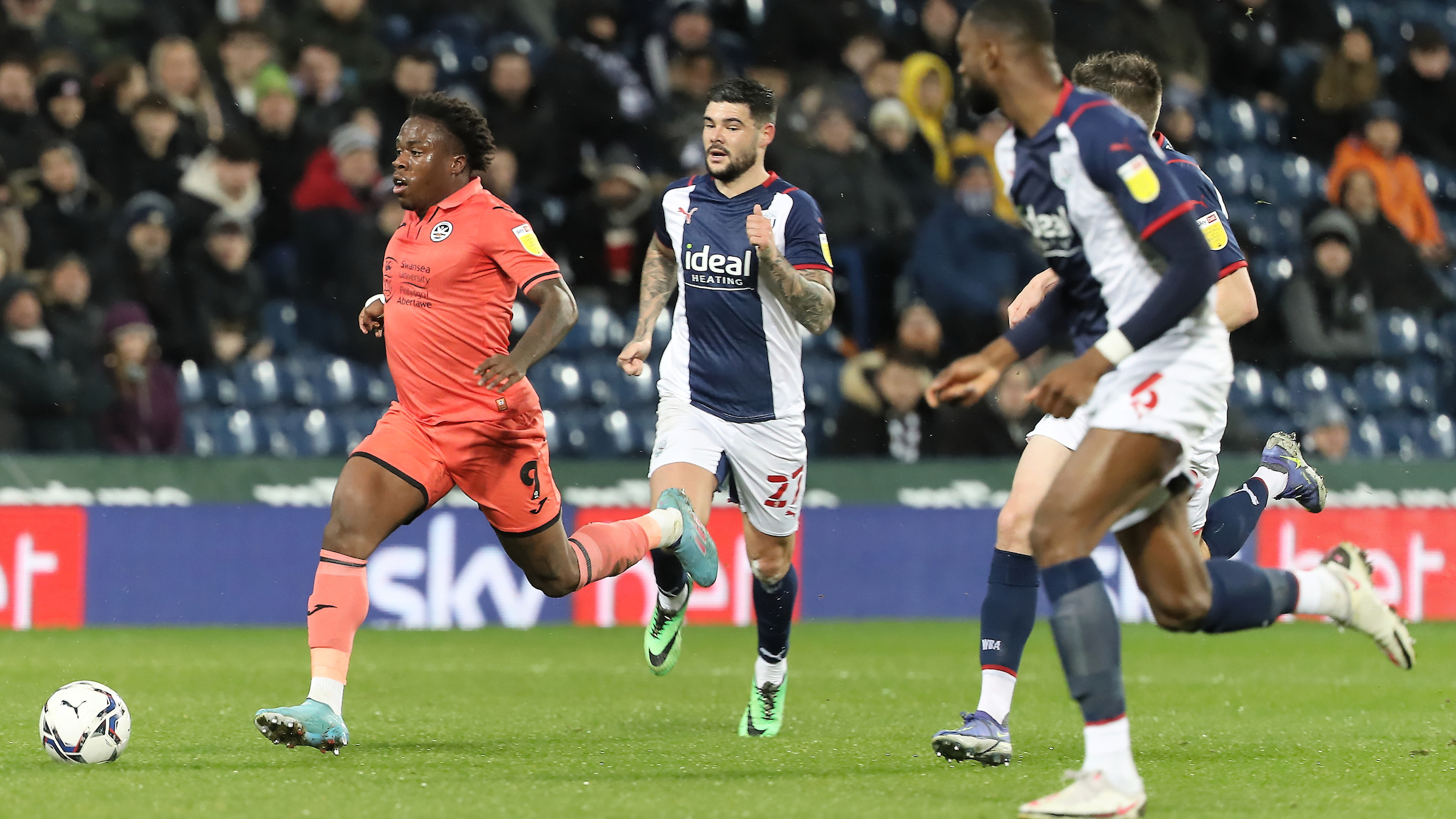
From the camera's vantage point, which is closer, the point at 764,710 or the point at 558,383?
the point at 764,710

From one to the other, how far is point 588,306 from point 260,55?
328 cm

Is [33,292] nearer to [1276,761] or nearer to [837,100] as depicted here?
[837,100]

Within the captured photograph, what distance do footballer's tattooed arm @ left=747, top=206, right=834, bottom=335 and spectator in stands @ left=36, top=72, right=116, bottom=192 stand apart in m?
7.86

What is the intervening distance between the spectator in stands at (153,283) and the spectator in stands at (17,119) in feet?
3.26

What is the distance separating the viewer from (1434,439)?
16094 mm

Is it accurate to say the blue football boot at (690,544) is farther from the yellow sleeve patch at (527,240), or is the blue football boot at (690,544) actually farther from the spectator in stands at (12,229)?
the spectator in stands at (12,229)

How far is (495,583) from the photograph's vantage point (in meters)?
13.1

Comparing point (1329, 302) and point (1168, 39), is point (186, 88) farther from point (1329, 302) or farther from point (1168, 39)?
point (1329, 302)

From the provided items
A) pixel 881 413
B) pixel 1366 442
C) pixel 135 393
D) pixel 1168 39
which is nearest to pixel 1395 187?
pixel 1168 39

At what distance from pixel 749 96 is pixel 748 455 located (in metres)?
1.48

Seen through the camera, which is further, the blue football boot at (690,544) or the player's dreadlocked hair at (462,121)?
the blue football boot at (690,544)

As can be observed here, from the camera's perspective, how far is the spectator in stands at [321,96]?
14.5m

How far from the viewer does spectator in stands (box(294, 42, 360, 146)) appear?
14516mm

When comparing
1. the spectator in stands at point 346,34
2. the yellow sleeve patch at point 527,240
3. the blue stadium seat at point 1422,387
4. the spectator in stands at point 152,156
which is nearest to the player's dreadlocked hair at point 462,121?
the yellow sleeve patch at point 527,240
